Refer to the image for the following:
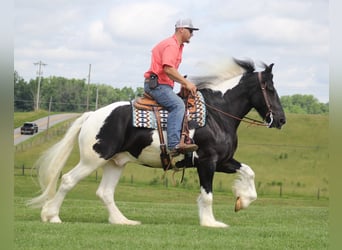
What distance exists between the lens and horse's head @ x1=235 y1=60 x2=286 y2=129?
931 centimetres

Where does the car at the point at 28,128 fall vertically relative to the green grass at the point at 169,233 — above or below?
above

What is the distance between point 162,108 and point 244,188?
5.72 ft

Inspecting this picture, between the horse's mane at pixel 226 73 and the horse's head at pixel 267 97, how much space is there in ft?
0.73

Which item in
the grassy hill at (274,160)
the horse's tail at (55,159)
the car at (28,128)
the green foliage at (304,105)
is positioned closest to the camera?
the horse's tail at (55,159)

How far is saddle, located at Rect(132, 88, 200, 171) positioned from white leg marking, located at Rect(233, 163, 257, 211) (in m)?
1.07

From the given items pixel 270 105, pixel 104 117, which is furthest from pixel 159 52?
pixel 270 105

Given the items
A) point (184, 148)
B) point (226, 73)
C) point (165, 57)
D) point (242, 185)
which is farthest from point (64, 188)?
point (226, 73)

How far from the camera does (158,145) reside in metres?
8.76

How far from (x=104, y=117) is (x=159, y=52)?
126 centimetres

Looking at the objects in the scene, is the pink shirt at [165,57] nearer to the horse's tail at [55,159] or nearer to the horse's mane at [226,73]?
the horse's mane at [226,73]

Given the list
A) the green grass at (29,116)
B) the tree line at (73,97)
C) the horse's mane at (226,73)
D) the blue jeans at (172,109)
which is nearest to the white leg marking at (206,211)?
the blue jeans at (172,109)

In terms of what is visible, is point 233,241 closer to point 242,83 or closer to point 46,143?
point 242,83

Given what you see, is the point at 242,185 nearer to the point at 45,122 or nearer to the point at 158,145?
the point at 158,145

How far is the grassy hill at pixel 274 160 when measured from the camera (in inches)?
1544
